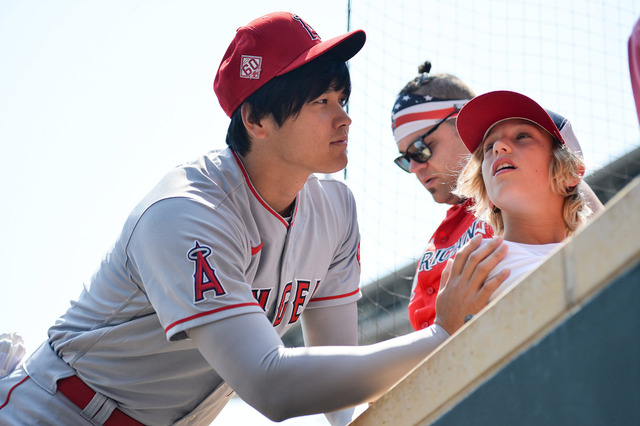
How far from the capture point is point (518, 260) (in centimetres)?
141

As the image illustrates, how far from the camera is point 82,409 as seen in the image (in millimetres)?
1439

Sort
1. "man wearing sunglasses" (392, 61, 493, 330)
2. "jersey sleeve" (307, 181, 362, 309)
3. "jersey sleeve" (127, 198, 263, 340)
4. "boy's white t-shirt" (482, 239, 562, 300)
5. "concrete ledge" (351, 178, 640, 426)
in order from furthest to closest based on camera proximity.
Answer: "man wearing sunglasses" (392, 61, 493, 330) < "jersey sleeve" (307, 181, 362, 309) < "boy's white t-shirt" (482, 239, 562, 300) < "jersey sleeve" (127, 198, 263, 340) < "concrete ledge" (351, 178, 640, 426)

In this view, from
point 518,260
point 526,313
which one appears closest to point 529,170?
Result: point 518,260

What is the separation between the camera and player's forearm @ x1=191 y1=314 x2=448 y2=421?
107cm

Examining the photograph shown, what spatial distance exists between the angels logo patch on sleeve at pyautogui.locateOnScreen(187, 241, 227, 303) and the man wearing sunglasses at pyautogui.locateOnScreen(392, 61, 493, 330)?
1071 millimetres

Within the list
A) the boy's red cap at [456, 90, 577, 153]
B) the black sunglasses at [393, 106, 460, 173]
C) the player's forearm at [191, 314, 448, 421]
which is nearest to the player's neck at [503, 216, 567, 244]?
the boy's red cap at [456, 90, 577, 153]

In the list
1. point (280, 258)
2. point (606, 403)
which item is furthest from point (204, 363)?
point (606, 403)

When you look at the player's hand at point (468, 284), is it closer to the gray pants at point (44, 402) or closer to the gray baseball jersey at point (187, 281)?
the gray baseball jersey at point (187, 281)

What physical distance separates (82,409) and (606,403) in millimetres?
1175

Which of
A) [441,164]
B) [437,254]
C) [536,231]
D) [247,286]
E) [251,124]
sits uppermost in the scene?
[251,124]

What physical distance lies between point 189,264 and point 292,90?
2.03 feet

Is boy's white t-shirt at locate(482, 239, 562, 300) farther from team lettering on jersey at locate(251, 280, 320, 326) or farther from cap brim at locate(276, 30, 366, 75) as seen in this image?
cap brim at locate(276, 30, 366, 75)

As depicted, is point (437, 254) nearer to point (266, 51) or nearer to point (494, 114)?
point (494, 114)

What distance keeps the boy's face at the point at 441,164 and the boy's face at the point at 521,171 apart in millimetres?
696
